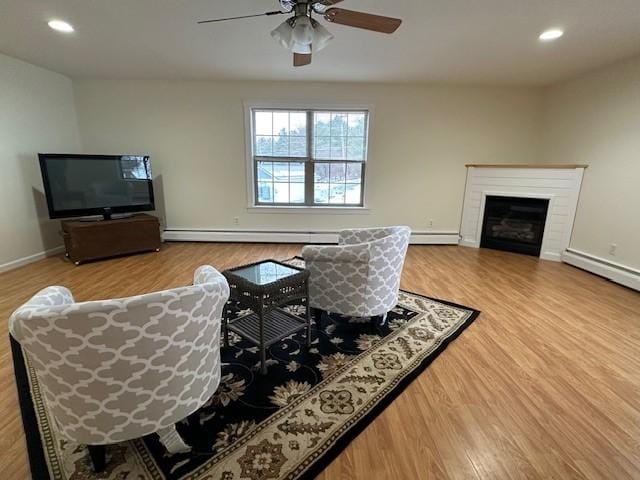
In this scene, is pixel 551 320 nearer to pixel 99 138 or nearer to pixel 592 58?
pixel 592 58

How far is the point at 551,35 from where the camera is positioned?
9.56 feet

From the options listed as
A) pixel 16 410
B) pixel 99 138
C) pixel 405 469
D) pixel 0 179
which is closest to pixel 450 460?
pixel 405 469

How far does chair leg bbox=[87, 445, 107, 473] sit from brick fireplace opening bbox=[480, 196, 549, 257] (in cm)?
524

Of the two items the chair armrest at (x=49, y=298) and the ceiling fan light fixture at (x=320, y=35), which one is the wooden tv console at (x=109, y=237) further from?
the ceiling fan light fixture at (x=320, y=35)

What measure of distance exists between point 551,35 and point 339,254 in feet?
10.0

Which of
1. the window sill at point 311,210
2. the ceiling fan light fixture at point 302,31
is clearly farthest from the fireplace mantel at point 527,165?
the ceiling fan light fixture at point 302,31

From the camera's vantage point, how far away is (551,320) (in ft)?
8.67

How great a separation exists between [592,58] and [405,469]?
15.5 ft

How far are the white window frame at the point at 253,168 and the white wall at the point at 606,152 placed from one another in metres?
2.84

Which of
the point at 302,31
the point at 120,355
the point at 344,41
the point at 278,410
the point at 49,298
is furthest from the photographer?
the point at 344,41

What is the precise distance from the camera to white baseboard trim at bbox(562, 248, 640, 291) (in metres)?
3.36

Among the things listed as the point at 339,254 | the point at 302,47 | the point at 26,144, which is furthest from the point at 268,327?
the point at 26,144

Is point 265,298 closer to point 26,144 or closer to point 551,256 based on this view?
point 26,144

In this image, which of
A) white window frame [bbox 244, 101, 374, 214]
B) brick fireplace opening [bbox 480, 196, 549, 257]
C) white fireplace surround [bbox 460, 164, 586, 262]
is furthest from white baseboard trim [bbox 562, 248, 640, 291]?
white window frame [bbox 244, 101, 374, 214]
